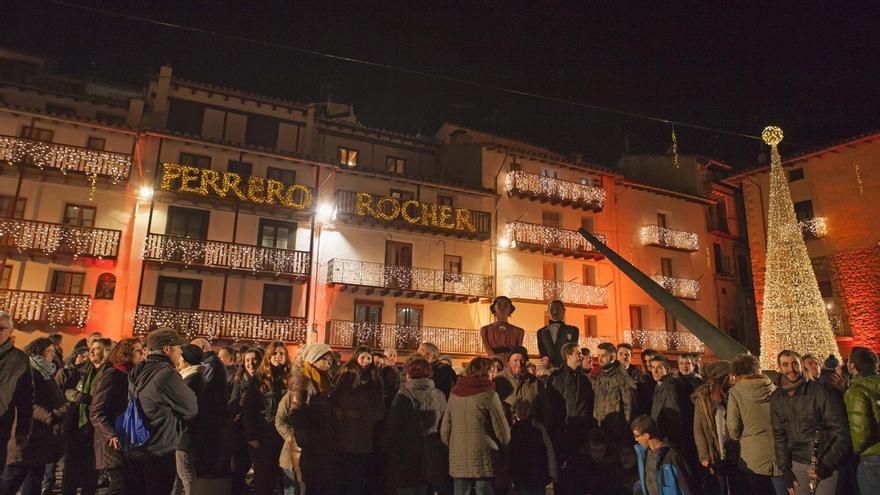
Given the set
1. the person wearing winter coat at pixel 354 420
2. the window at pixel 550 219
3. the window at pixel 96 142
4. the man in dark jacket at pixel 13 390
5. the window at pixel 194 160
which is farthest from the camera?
the window at pixel 550 219

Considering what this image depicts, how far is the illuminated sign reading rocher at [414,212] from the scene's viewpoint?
2675 centimetres

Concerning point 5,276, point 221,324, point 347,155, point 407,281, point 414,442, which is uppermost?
point 347,155

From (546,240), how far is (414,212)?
7546 mm

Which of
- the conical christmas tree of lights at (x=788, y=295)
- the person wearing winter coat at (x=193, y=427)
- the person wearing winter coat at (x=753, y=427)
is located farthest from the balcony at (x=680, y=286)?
the person wearing winter coat at (x=193, y=427)

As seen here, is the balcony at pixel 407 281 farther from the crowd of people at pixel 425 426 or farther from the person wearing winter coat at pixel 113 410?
the person wearing winter coat at pixel 113 410

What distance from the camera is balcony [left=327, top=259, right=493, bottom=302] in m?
26.1

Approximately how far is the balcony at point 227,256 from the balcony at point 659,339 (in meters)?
17.7

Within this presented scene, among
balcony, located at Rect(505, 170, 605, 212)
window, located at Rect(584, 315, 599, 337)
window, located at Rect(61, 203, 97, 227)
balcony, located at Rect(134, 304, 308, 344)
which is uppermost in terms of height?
balcony, located at Rect(505, 170, 605, 212)

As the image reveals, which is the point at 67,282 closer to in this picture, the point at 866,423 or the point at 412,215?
the point at 412,215

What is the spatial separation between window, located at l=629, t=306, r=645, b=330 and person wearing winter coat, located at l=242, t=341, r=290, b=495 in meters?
27.9

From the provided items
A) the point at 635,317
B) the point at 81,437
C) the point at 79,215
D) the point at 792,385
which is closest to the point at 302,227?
the point at 79,215

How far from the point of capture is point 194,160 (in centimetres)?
2469

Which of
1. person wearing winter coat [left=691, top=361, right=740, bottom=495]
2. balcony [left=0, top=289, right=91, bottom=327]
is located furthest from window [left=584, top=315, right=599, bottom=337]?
person wearing winter coat [left=691, top=361, right=740, bottom=495]

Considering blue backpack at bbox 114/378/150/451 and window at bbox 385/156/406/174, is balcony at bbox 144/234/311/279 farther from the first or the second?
blue backpack at bbox 114/378/150/451
